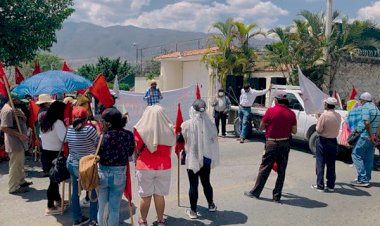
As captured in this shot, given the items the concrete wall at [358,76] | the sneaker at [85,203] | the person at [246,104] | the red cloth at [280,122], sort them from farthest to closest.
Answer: the concrete wall at [358,76] → the person at [246,104] → the red cloth at [280,122] → the sneaker at [85,203]

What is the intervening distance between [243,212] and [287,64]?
12104 mm

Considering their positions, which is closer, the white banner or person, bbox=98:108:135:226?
person, bbox=98:108:135:226

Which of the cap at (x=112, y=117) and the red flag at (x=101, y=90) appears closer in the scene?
the cap at (x=112, y=117)

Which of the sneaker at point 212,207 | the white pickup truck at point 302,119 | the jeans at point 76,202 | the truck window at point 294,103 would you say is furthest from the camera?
the truck window at point 294,103

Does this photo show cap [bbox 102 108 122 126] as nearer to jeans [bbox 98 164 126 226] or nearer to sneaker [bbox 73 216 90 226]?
jeans [bbox 98 164 126 226]

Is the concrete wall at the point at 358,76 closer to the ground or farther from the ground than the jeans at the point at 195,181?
farther from the ground

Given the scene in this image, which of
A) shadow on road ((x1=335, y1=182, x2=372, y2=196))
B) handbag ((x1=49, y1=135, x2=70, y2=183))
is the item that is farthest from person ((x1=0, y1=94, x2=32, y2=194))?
shadow on road ((x1=335, y1=182, x2=372, y2=196))

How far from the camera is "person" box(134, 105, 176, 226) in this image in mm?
4941

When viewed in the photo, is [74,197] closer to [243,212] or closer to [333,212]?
[243,212]

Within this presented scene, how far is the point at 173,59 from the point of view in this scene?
28.2m

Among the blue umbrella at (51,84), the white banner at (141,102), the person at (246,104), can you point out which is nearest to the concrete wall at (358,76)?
the person at (246,104)

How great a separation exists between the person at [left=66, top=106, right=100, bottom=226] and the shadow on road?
4673 mm

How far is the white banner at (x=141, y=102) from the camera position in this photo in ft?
26.1

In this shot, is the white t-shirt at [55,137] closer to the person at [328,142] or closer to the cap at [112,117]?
the cap at [112,117]
